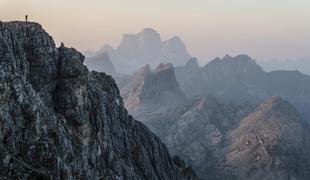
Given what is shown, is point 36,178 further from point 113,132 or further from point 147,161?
point 147,161

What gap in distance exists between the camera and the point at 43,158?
94375mm

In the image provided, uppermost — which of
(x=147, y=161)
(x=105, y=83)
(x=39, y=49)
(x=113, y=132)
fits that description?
(x=39, y=49)

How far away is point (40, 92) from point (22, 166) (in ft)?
167

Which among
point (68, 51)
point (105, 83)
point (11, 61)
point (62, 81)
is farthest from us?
point (105, 83)

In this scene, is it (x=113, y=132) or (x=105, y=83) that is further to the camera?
(x=105, y=83)

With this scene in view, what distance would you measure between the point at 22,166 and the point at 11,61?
41.6 metres

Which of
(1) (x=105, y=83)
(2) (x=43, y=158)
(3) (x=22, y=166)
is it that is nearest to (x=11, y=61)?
(2) (x=43, y=158)

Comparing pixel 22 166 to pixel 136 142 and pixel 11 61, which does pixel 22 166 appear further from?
pixel 136 142

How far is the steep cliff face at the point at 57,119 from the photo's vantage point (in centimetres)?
9531

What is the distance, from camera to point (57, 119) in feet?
389

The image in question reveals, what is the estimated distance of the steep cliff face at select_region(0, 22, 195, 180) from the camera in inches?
3752

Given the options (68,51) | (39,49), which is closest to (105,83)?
(68,51)

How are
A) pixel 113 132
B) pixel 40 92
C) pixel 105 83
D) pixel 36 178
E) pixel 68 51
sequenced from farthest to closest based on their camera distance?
pixel 105 83 → pixel 113 132 → pixel 68 51 → pixel 40 92 → pixel 36 178

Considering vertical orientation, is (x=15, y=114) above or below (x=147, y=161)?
above
